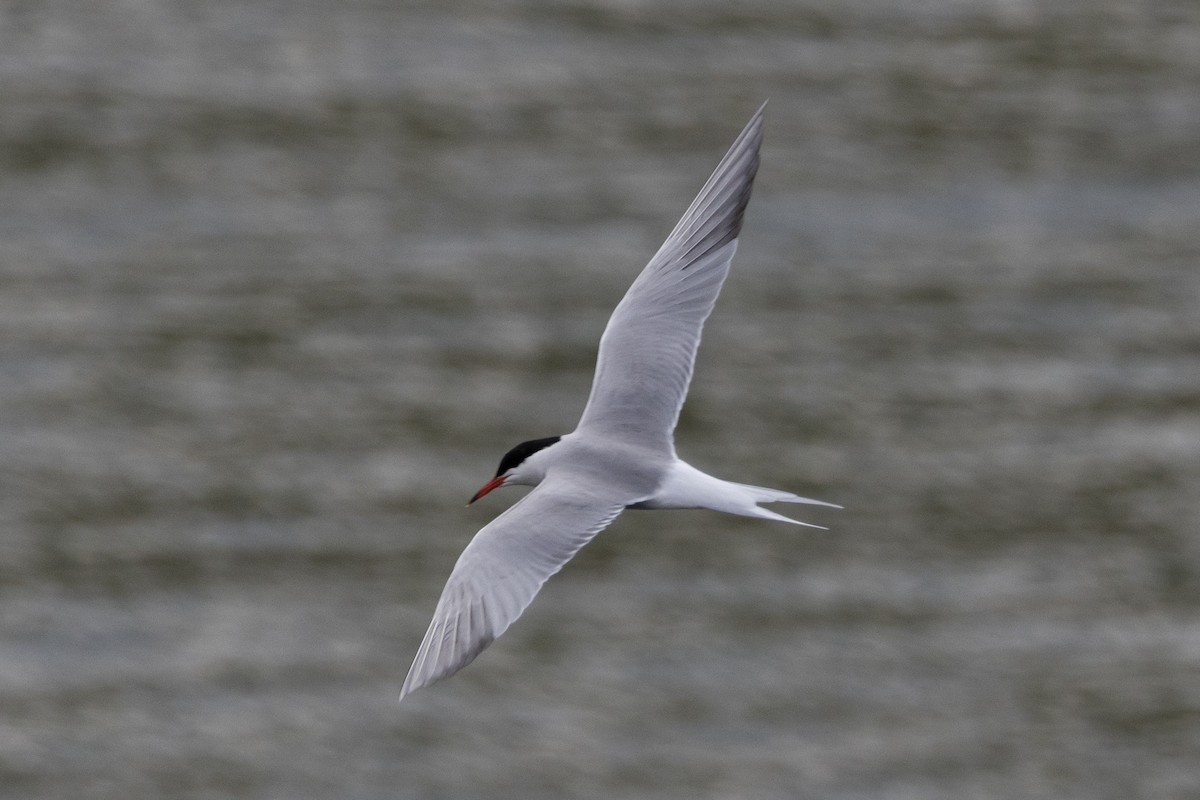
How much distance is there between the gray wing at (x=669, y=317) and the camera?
229 inches

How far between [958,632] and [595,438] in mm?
3278

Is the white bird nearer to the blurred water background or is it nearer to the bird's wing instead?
the bird's wing

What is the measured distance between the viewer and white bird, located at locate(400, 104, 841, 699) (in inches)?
194

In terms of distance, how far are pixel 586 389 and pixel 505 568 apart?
422 centimetres

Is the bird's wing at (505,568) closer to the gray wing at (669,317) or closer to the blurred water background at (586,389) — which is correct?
the gray wing at (669,317)

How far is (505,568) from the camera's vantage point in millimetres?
5027

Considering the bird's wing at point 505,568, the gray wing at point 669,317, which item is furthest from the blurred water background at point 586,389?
the bird's wing at point 505,568

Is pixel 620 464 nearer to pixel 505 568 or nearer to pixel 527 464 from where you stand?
pixel 527 464

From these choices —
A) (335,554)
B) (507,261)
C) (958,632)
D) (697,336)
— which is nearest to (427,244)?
(507,261)

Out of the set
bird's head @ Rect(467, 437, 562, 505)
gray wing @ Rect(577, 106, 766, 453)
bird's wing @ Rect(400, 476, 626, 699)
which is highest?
gray wing @ Rect(577, 106, 766, 453)

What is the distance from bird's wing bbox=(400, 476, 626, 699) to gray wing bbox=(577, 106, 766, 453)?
1.64 feet

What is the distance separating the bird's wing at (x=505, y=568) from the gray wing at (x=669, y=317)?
501 millimetres

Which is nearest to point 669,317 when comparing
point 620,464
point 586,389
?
point 620,464

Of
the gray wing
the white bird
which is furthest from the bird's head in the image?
the gray wing
